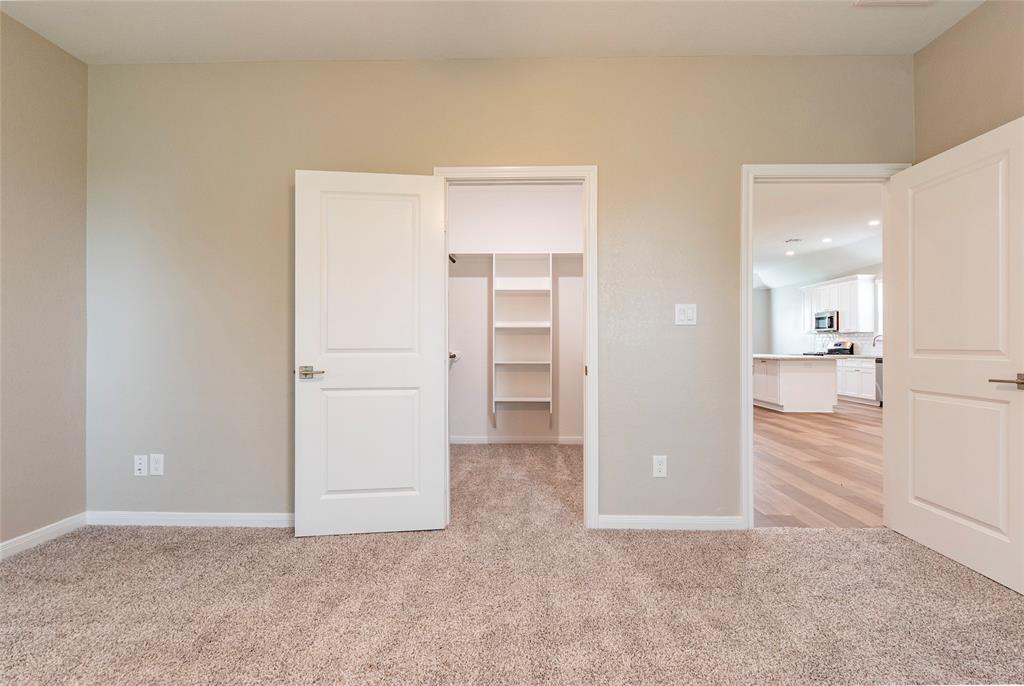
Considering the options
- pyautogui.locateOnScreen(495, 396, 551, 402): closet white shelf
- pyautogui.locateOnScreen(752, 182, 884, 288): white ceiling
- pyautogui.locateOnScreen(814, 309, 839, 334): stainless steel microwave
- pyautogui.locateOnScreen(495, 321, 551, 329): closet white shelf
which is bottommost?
pyautogui.locateOnScreen(495, 396, 551, 402): closet white shelf

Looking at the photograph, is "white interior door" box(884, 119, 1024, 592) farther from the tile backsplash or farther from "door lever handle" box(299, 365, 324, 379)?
the tile backsplash

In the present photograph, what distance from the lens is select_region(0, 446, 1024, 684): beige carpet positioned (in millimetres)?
1408

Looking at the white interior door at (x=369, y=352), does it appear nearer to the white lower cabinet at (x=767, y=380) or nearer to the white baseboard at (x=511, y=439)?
the white baseboard at (x=511, y=439)

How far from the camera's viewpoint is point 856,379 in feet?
26.7

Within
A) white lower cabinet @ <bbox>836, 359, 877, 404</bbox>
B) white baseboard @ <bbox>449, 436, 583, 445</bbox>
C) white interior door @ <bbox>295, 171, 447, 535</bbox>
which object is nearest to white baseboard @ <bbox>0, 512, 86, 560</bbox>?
white interior door @ <bbox>295, 171, 447, 535</bbox>

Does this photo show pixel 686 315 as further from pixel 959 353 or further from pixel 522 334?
pixel 522 334

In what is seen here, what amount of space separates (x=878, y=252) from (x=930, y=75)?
696 centimetres

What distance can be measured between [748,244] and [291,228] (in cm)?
268

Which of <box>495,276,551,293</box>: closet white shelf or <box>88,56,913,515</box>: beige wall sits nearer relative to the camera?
<box>88,56,913,515</box>: beige wall

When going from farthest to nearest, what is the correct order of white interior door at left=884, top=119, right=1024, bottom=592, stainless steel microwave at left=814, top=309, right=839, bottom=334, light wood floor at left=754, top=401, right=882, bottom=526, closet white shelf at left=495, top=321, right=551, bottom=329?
stainless steel microwave at left=814, top=309, right=839, bottom=334 → closet white shelf at left=495, top=321, right=551, bottom=329 → light wood floor at left=754, top=401, right=882, bottom=526 → white interior door at left=884, top=119, right=1024, bottom=592

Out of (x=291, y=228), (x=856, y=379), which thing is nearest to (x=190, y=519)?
(x=291, y=228)

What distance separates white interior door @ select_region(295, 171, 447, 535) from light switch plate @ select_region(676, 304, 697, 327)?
4.49 feet

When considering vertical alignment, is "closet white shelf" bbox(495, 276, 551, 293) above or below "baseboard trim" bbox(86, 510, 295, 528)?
above

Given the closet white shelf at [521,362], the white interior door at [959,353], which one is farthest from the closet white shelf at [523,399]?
the white interior door at [959,353]
